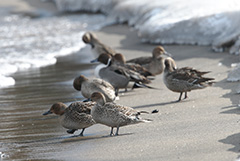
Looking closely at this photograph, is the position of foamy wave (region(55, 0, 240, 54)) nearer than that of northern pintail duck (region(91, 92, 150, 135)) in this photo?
No

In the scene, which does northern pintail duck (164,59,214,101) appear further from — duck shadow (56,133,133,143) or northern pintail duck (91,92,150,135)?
duck shadow (56,133,133,143)

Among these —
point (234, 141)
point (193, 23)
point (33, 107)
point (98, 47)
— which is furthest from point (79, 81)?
point (193, 23)

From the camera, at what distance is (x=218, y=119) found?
20.3ft

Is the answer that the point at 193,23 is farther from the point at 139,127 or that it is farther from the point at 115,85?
the point at 139,127

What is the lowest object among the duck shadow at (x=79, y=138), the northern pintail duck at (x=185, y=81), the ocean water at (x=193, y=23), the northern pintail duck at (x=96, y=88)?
the duck shadow at (x=79, y=138)

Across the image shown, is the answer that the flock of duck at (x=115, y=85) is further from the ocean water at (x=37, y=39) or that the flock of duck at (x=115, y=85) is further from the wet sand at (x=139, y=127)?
the ocean water at (x=37, y=39)

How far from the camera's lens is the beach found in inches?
203

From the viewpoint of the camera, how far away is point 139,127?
6441mm

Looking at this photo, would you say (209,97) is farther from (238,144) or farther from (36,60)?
(36,60)

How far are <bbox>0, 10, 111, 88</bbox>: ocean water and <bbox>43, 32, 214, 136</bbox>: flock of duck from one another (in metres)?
2.08

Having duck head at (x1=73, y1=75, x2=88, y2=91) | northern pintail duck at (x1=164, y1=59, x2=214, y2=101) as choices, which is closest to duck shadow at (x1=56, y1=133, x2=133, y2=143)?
northern pintail duck at (x1=164, y1=59, x2=214, y2=101)

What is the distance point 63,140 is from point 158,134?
4.01ft

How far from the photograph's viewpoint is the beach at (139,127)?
517 centimetres

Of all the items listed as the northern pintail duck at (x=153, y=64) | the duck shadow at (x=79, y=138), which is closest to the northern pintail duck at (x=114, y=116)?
the duck shadow at (x=79, y=138)
